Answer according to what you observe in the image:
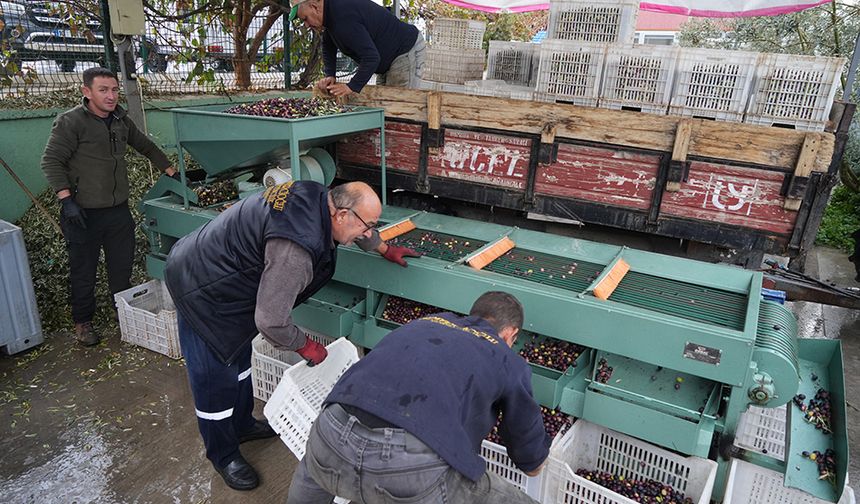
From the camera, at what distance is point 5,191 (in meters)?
5.06

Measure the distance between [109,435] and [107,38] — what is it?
13.4ft

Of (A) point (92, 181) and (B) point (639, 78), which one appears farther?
(A) point (92, 181)

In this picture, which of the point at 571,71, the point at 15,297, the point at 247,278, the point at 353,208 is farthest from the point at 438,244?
the point at 15,297

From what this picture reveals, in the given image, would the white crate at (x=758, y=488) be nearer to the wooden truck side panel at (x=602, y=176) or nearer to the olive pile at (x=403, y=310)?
the wooden truck side panel at (x=602, y=176)

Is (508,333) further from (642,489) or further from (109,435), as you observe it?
(109,435)

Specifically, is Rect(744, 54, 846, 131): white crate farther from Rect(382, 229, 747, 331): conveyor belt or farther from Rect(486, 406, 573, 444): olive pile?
Rect(486, 406, 573, 444): olive pile

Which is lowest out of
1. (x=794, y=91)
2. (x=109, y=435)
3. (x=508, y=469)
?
(x=109, y=435)

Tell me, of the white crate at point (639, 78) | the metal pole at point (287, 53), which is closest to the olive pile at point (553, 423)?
the white crate at point (639, 78)

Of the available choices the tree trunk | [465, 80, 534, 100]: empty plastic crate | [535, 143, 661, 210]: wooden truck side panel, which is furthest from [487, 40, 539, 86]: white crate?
the tree trunk

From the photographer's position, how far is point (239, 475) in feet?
9.73

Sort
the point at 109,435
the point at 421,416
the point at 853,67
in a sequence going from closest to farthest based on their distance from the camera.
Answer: the point at 421,416 → the point at 109,435 → the point at 853,67

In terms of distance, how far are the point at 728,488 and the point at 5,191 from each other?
236 inches

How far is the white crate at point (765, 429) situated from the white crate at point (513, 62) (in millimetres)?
2768

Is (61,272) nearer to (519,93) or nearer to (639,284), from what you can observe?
(519,93)
